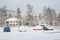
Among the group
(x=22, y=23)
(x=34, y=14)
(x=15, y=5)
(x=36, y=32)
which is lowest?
(x=36, y=32)

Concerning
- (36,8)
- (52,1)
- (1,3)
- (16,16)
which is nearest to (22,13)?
(16,16)

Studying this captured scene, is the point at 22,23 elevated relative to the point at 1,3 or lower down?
lower down

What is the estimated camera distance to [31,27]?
2.93 metres

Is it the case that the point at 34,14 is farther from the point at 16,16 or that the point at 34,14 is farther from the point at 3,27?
the point at 3,27

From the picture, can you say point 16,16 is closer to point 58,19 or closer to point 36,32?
point 36,32

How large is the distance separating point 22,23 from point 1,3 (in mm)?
682

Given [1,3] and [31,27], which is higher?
[1,3]

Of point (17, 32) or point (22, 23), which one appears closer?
point (22, 23)

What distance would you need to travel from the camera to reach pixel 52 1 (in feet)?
9.80

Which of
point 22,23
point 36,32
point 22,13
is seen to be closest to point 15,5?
point 22,13

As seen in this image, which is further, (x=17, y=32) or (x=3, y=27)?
(x=17, y=32)

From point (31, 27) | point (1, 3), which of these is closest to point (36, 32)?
point (31, 27)

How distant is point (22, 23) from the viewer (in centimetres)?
284

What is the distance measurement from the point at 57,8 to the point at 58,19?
0.28 meters
